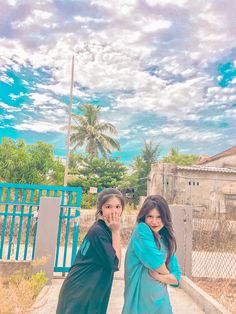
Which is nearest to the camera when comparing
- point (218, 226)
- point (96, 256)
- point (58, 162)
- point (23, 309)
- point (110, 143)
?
point (96, 256)

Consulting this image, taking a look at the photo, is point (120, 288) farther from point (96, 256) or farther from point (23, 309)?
point (96, 256)

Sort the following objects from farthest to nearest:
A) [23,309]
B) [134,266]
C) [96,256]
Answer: [23,309], [134,266], [96,256]

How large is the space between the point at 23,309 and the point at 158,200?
2456mm

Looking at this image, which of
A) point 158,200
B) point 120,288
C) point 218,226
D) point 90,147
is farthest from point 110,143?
point 158,200

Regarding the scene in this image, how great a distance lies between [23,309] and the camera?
302 centimetres

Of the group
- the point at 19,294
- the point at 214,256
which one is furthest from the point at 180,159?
the point at 19,294

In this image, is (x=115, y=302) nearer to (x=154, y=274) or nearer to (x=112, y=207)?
(x=154, y=274)

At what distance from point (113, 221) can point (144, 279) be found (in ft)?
1.60

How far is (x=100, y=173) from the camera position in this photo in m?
20.4

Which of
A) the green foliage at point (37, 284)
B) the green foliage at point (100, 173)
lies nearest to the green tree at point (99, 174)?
the green foliage at point (100, 173)

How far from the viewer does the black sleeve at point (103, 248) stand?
1643mm

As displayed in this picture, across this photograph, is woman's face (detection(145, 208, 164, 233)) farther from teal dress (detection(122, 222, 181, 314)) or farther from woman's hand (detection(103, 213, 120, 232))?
woman's hand (detection(103, 213, 120, 232))

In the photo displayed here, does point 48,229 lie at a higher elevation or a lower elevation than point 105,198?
lower

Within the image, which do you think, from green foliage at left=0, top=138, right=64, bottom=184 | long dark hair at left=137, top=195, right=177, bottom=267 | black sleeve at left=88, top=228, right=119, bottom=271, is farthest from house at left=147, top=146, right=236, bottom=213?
black sleeve at left=88, top=228, right=119, bottom=271
